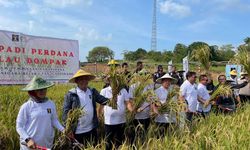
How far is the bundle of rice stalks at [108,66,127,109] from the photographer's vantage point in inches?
169

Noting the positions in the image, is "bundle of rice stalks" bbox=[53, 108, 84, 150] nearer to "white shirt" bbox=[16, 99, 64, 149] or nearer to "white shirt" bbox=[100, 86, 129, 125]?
"white shirt" bbox=[16, 99, 64, 149]

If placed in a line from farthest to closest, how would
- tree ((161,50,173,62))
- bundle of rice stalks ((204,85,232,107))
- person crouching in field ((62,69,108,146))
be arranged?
tree ((161,50,173,62)) → bundle of rice stalks ((204,85,232,107)) → person crouching in field ((62,69,108,146))

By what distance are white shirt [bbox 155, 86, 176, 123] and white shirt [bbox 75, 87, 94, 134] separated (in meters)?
1.33

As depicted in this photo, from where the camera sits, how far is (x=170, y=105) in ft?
15.8

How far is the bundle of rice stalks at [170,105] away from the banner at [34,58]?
3.64 m

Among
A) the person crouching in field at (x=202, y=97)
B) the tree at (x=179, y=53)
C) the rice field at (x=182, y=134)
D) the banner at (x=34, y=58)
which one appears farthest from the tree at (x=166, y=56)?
the rice field at (x=182, y=134)

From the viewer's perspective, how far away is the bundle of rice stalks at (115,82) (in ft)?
14.1

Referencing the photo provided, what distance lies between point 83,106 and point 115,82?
0.58 metres

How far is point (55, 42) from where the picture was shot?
306 inches

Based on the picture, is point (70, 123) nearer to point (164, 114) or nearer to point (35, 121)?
point (35, 121)

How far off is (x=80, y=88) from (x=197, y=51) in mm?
3861

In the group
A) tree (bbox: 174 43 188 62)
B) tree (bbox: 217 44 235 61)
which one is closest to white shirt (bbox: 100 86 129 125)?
tree (bbox: 217 44 235 61)

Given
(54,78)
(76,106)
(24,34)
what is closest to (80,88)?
(76,106)

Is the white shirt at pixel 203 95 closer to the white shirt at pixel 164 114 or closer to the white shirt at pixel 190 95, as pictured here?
the white shirt at pixel 190 95
